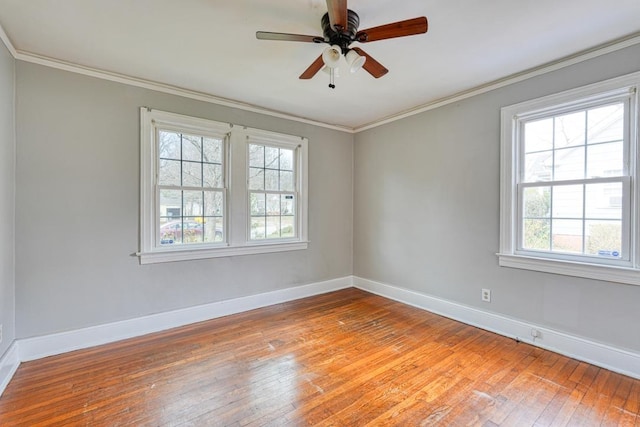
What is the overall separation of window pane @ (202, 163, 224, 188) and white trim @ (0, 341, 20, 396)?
6.85 feet

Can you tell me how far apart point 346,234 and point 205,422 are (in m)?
3.27

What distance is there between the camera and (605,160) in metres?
2.33

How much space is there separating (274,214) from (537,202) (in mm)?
2964

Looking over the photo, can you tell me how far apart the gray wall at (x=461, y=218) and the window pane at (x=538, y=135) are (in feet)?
0.82

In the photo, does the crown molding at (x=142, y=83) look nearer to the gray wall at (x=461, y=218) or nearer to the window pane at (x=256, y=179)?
the window pane at (x=256, y=179)

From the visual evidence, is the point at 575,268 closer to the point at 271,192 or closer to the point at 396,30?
the point at 396,30

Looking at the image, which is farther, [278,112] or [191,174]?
[278,112]

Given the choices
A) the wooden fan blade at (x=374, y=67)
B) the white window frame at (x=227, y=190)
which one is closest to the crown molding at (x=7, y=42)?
the white window frame at (x=227, y=190)

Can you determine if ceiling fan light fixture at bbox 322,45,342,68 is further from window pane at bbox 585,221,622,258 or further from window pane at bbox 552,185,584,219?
window pane at bbox 585,221,622,258

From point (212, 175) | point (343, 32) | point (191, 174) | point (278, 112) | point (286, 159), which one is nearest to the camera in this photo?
point (343, 32)

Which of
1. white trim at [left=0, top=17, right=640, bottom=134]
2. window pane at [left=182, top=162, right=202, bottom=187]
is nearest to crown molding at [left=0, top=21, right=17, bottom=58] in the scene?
white trim at [left=0, top=17, right=640, bottom=134]

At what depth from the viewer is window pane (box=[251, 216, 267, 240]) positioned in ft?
12.1

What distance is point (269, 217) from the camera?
3859 mm

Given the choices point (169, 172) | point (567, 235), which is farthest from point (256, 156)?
point (567, 235)
